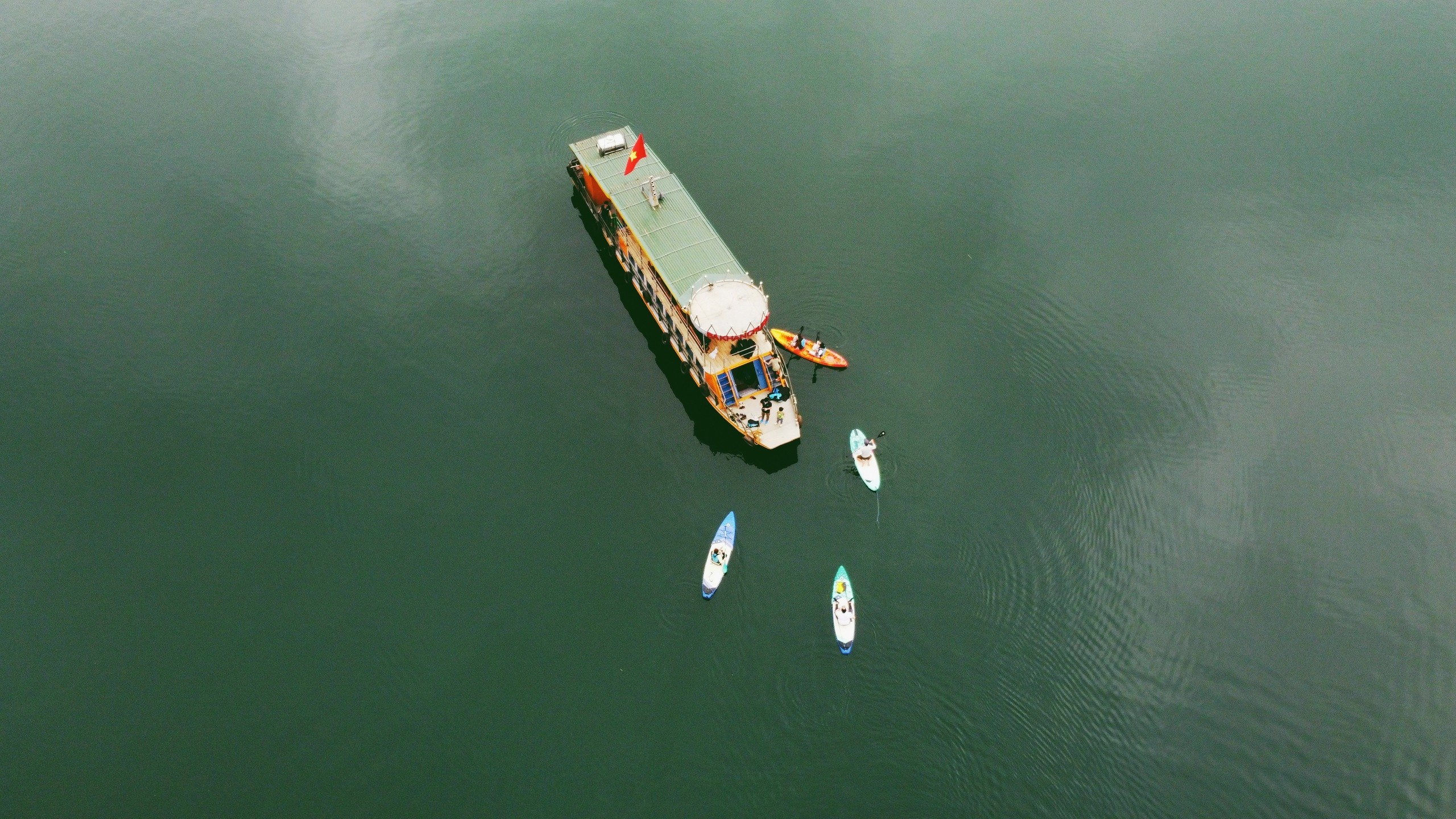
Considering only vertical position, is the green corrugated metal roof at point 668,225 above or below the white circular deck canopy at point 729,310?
above

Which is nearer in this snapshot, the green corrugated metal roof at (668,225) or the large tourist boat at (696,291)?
the large tourist boat at (696,291)

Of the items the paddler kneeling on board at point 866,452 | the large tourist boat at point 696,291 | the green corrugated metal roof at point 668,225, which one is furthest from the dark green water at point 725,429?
the green corrugated metal roof at point 668,225

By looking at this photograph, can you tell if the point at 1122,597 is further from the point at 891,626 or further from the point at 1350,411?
the point at 1350,411

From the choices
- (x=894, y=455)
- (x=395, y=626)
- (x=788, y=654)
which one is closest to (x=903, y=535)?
(x=894, y=455)

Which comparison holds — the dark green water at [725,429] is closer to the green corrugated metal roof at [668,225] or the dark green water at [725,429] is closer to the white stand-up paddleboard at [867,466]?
the white stand-up paddleboard at [867,466]

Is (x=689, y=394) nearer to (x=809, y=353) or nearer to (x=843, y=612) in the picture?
(x=809, y=353)

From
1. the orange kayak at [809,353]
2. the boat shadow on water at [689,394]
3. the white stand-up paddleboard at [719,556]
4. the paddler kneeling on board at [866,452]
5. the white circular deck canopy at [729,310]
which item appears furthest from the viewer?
the orange kayak at [809,353]

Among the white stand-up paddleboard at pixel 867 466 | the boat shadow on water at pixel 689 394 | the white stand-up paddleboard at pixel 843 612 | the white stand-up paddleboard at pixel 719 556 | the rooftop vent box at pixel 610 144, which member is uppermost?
the rooftop vent box at pixel 610 144
